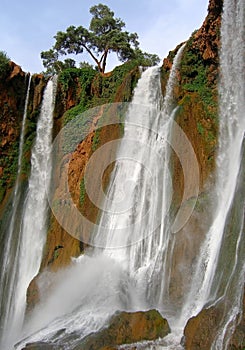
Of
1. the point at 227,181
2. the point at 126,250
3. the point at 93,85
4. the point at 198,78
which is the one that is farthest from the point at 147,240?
the point at 93,85

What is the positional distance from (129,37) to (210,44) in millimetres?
16372

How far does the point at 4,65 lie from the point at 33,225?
8.96 m

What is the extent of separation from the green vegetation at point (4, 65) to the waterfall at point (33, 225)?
7.50 ft

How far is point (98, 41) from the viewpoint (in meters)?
32.3

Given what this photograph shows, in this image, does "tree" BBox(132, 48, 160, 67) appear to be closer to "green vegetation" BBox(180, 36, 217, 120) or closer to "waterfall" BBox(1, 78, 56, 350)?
"waterfall" BBox(1, 78, 56, 350)

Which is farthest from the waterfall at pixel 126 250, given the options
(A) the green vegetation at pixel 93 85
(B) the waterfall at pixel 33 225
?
(A) the green vegetation at pixel 93 85

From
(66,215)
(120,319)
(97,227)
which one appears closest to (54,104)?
(66,215)

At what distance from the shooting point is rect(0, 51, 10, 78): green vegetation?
23344 millimetres

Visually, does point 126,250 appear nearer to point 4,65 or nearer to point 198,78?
point 198,78

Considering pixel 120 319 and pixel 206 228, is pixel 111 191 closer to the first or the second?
pixel 206 228

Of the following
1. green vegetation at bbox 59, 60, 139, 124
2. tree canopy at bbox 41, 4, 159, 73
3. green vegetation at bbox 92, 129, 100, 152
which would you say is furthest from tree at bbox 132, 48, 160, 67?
green vegetation at bbox 92, 129, 100, 152

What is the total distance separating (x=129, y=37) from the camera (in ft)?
108

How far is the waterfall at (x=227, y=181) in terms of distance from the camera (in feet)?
31.8

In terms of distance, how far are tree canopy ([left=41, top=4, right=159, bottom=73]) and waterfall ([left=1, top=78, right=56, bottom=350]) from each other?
9105 millimetres
